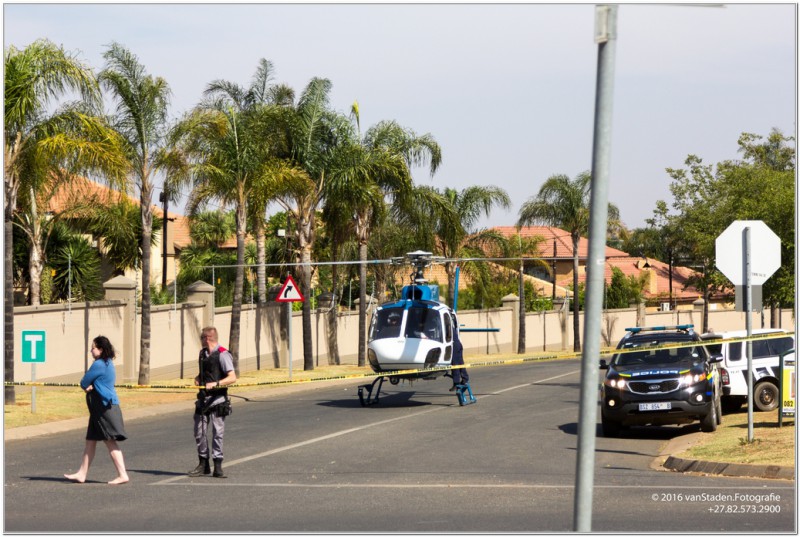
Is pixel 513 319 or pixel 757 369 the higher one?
pixel 513 319

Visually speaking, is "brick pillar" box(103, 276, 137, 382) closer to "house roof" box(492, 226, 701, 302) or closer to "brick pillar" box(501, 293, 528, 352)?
"brick pillar" box(501, 293, 528, 352)

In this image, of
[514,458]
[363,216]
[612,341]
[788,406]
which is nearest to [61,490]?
[514,458]

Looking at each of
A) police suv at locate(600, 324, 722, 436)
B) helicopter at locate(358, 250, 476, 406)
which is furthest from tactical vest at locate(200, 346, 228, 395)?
helicopter at locate(358, 250, 476, 406)

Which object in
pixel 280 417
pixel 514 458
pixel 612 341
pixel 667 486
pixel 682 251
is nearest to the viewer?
pixel 667 486

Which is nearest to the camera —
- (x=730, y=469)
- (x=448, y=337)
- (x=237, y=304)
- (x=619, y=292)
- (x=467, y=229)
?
(x=730, y=469)

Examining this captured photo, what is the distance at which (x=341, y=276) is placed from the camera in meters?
55.2

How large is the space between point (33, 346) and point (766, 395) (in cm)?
1416

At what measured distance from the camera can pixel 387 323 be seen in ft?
79.9

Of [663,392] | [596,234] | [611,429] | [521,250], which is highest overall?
[521,250]

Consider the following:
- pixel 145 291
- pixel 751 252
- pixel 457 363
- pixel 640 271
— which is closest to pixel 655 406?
pixel 751 252

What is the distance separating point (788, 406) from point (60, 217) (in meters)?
30.0

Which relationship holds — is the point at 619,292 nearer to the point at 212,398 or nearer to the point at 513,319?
the point at 513,319

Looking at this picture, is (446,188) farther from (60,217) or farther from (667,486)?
(667,486)

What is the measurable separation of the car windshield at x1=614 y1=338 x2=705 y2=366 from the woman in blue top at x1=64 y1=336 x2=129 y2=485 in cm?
933
